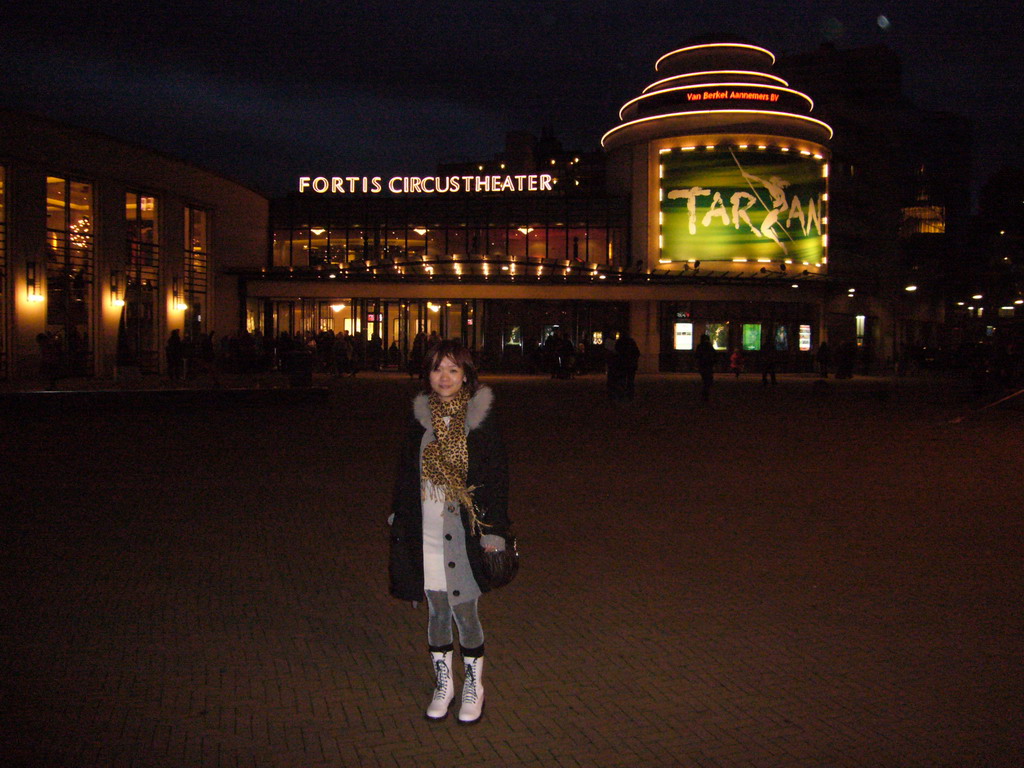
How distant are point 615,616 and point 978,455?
35.7ft

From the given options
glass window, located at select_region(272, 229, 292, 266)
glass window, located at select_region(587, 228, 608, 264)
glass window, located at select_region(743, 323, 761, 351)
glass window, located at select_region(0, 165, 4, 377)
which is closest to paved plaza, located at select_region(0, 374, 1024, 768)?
glass window, located at select_region(0, 165, 4, 377)

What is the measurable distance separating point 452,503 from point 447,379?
0.58 metres

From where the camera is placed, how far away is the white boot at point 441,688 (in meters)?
4.86

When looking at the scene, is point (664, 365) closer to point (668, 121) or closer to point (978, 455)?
point (668, 121)

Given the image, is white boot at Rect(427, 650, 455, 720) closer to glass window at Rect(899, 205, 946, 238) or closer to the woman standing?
the woman standing

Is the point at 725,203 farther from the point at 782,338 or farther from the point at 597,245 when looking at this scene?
the point at 782,338

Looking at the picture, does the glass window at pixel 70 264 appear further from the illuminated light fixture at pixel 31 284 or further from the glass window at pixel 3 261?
the glass window at pixel 3 261

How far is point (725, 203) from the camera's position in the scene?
49562 mm

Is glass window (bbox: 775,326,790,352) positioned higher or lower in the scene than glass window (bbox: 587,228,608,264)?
lower

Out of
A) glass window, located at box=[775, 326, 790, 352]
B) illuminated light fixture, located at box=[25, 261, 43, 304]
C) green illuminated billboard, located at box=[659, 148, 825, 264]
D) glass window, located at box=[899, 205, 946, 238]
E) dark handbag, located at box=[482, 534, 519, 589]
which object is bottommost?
dark handbag, located at box=[482, 534, 519, 589]

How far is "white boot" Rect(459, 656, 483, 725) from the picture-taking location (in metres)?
4.79

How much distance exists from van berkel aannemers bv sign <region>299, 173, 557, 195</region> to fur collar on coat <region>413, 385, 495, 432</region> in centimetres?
4522

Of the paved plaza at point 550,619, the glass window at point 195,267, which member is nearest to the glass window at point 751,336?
the glass window at point 195,267

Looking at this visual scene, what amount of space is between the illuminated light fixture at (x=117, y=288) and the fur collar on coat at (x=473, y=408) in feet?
107
